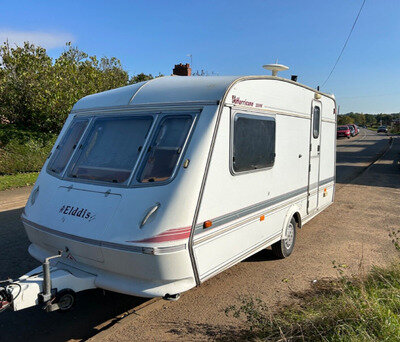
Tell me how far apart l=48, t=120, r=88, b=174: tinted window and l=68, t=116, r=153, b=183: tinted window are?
22 centimetres

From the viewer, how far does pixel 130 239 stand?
324 cm

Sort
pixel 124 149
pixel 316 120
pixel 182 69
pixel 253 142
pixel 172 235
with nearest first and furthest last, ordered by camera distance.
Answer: pixel 172 235 < pixel 124 149 < pixel 253 142 < pixel 182 69 < pixel 316 120

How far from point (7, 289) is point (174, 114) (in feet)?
7.42

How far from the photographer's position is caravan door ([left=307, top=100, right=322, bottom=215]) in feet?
20.6

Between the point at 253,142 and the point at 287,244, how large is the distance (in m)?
2.07

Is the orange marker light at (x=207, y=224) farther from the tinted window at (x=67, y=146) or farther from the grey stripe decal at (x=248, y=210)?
the tinted window at (x=67, y=146)

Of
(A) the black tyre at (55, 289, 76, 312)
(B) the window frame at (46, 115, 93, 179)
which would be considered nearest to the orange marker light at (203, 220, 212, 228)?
(A) the black tyre at (55, 289, 76, 312)

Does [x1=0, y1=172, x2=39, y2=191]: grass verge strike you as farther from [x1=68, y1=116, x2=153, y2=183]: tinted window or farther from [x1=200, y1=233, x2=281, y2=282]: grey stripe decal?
[x1=200, y1=233, x2=281, y2=282]: grey stripe decal

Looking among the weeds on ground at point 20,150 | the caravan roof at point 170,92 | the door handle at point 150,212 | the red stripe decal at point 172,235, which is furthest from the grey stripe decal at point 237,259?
the weeds on ground at point 20,150

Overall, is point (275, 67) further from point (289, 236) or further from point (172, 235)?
point (172, 235)

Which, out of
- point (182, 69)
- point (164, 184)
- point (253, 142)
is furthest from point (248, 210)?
point (182, 69)

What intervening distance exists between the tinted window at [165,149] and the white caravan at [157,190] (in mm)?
12

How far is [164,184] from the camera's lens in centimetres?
343

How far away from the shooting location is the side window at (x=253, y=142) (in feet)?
13.4
